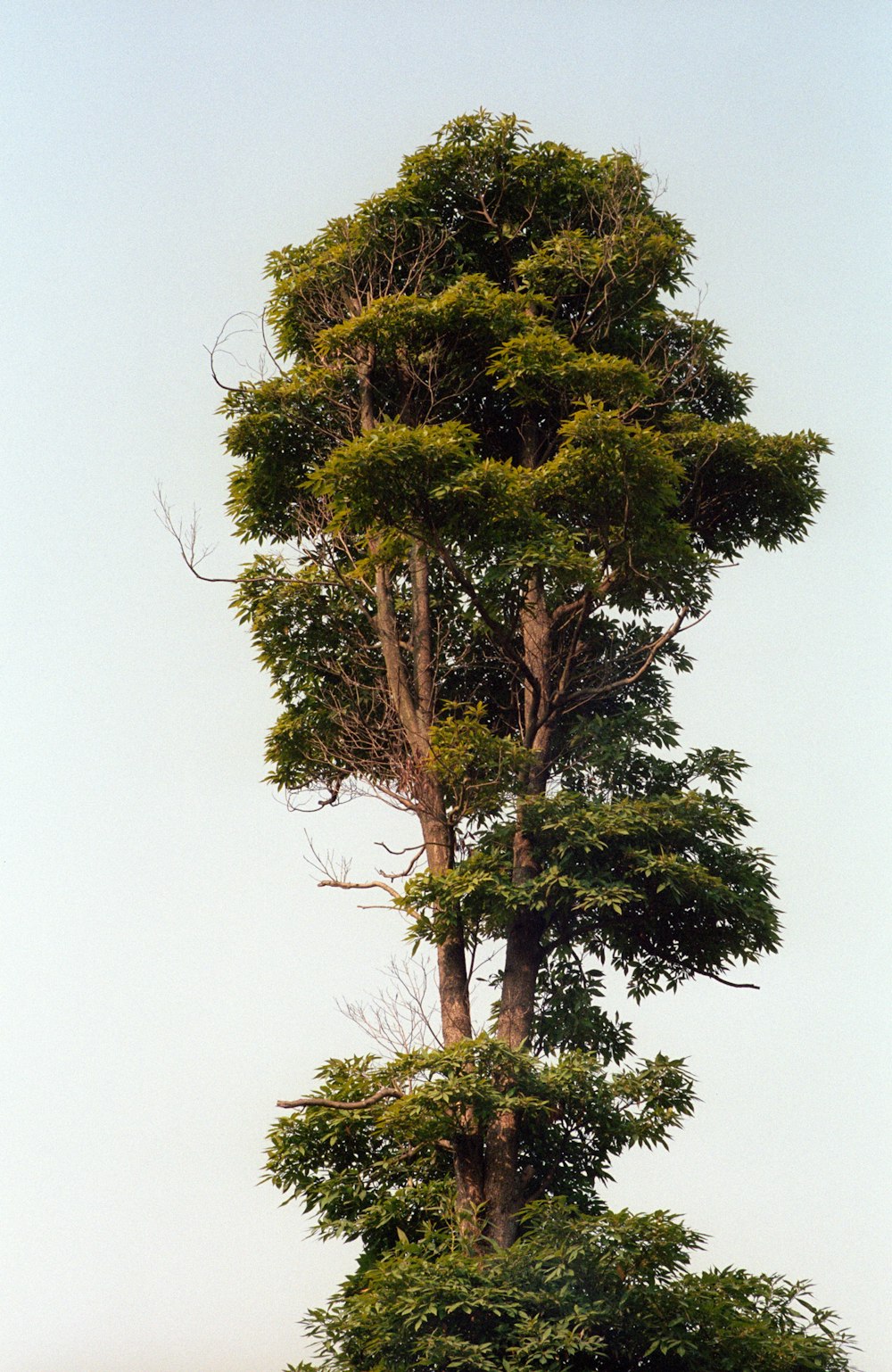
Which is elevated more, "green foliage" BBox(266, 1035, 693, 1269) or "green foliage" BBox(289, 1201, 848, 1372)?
"green foliage" BBox(266, 1035, 693, 1269)

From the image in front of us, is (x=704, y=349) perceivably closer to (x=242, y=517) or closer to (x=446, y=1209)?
(x=242, y=517)

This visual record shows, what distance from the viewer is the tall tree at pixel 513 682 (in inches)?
418

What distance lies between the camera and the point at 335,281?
46.1 feet

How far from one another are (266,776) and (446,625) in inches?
87.0

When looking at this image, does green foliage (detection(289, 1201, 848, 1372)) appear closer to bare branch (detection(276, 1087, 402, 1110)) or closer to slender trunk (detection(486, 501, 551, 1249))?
slender trunk (detection(486, 501, 551, 1249))

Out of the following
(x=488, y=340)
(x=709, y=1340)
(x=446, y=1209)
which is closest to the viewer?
(x=709, y=1340)

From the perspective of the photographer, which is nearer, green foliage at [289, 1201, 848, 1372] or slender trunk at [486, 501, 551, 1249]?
green foliage at [289, 1201, 848, 1372]

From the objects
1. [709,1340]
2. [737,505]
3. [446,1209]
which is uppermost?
[737,505]

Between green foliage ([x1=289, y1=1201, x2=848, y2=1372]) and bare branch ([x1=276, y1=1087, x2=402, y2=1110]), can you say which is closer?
green foliage ([x1=289, y1=1201, x2=848, y2=1372])

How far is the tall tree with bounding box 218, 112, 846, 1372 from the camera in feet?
34.9

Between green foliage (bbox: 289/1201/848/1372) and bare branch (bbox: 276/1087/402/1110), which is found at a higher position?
bare branch (bbox: 276/1087/402/1110)

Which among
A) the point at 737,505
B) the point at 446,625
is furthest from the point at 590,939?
the point at 737,505

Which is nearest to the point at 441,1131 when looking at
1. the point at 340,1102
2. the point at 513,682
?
the point at 340,1102

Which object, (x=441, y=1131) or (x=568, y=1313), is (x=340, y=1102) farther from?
(x=568, y=1313)
